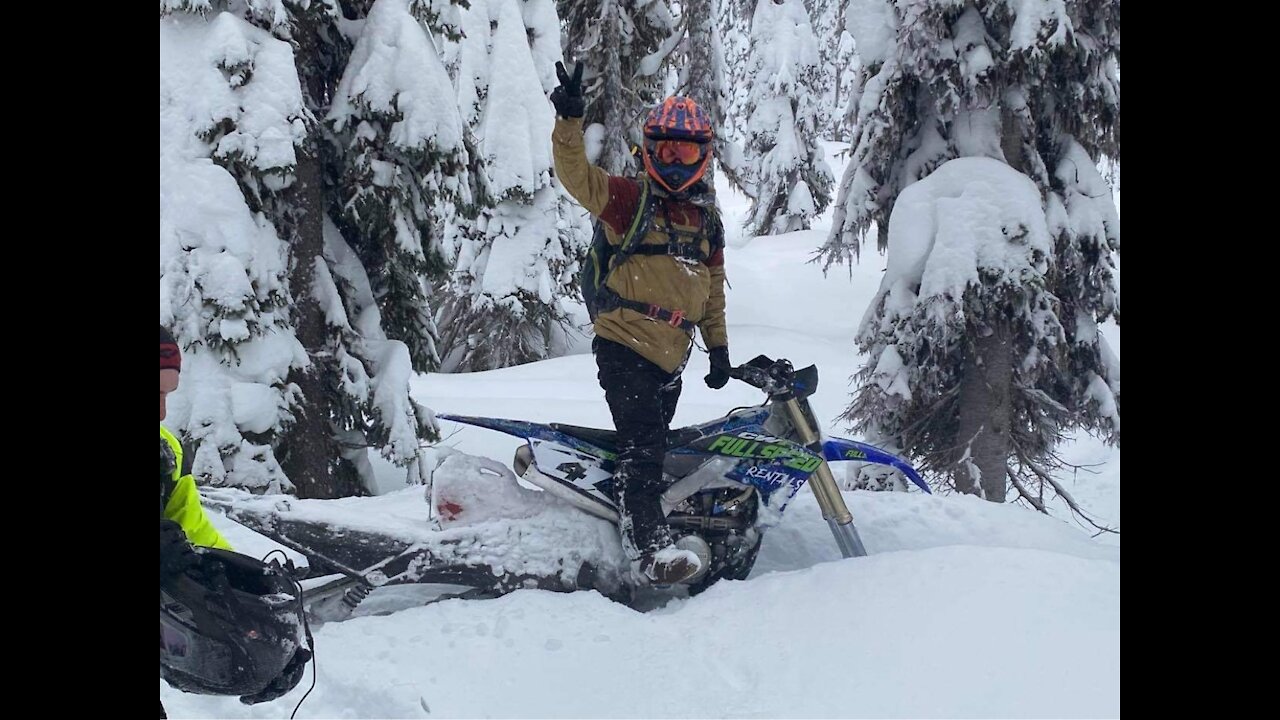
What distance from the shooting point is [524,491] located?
4918 millimetres

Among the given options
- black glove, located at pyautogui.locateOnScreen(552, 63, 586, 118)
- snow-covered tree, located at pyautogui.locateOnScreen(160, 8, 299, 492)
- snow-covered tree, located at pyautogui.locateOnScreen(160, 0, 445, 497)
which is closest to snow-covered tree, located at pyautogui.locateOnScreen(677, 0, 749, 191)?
snow-covered tree, located at pyautogui.locateOnScreen(160, 0, 445, 497)

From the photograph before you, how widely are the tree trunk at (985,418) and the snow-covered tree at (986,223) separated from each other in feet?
0.04

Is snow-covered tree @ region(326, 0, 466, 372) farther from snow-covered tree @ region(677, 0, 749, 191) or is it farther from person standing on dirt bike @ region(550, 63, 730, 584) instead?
snow-covered tree @ region(677, 0, 749, 191)

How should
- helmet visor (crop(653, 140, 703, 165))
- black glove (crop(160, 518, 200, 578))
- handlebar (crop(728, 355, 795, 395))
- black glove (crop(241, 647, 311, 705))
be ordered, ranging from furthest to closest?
handlebar (crop(728, 355, 795, 395))
helmet visor (crop(653, 140, 703, 165))
black glove (crop(241, 647, 311, 705))
black glove (crop(160, 518, 200, 578))

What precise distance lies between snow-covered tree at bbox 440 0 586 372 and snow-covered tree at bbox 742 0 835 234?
13.1m

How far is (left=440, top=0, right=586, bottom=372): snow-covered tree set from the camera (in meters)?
16.0

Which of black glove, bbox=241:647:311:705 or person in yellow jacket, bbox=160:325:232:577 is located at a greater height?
person in yellow jacket, bbox=160:325:232:577

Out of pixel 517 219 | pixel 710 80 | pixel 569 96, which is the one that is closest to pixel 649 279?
pixel 569 96

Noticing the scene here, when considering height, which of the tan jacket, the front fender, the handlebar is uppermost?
the tan jacket

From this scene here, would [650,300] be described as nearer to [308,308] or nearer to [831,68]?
[308,308]

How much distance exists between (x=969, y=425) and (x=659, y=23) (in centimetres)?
1007

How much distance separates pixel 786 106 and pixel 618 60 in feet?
50.2

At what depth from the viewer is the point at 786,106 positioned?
29141mm
